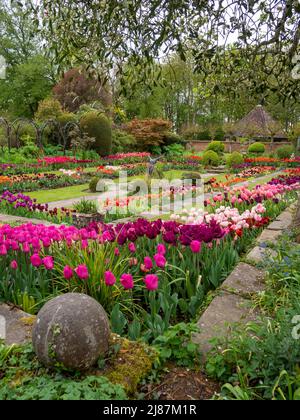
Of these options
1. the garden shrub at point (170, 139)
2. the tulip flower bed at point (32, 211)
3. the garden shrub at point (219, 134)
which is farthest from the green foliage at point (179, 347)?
the garden shrub at point (219, 134)

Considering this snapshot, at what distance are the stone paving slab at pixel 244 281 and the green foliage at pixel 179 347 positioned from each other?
0.96m

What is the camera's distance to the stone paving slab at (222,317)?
250cm

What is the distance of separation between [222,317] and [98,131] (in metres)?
21.9

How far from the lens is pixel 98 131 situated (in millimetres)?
23562

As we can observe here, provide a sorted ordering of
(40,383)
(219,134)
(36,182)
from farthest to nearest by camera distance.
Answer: (219,134)
(36,182)
(40,383)

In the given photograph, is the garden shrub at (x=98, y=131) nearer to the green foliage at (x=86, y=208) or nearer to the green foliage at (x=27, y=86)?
the green foliage at (x=27, y=86)

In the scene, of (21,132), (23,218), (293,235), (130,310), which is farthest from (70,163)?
(130,310)

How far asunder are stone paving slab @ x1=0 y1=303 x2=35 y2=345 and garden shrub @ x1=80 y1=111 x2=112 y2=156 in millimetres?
21248

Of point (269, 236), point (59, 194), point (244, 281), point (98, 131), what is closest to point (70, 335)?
point (244, 281)

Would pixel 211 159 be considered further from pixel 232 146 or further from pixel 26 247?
pixel 26 247

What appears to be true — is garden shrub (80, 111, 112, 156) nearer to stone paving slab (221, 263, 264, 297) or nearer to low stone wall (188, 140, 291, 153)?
low stone wall (188, 140, 291, 153)

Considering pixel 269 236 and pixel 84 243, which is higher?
pixel 84 243

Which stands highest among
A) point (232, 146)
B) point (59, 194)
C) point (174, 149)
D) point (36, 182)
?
point (232, 146)
